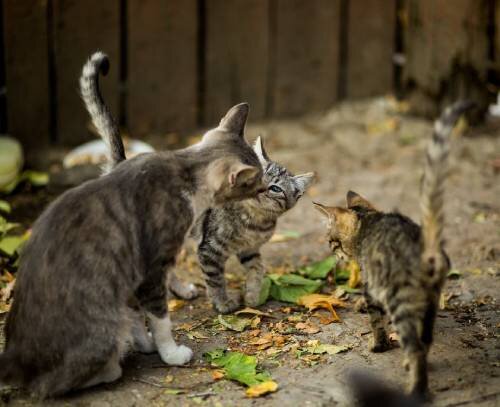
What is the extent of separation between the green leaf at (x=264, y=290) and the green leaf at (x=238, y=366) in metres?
0.73

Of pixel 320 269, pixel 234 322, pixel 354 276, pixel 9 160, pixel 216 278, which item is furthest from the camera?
pixel 9 160

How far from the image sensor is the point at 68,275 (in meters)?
4.10

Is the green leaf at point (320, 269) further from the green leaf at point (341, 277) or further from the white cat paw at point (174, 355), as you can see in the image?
the white cat paw at point (174, 355)

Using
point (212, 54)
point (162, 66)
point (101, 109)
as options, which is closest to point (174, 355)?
point (101, 109)

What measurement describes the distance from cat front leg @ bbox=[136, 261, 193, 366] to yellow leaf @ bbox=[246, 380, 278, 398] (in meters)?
0.49

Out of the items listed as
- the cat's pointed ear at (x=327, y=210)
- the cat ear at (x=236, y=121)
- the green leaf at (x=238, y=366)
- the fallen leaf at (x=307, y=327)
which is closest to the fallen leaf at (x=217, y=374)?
the green leaf at (x=238, y=366)

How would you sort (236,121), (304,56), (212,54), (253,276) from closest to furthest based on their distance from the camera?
(236,121), (253,276), (212,54), (304,56)

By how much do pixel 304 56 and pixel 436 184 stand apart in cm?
485

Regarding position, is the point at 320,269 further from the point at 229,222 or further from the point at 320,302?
the point at 229,222

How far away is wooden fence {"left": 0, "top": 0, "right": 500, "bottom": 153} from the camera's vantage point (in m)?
7.40

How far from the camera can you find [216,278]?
5215mm

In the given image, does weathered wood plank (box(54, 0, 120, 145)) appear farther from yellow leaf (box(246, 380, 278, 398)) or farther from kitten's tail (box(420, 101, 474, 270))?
kitten's tail (box(420, 101, 474, 270))

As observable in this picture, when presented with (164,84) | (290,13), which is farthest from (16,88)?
(290,13)

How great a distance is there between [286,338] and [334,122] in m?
4.06
